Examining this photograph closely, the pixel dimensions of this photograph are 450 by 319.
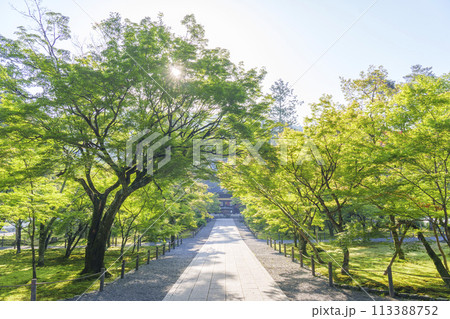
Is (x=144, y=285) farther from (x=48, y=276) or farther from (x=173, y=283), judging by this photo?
(x=48, y=276)

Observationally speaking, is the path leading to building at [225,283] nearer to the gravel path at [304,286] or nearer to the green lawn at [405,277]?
the gravel path at [304,286]

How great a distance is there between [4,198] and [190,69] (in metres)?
10.1

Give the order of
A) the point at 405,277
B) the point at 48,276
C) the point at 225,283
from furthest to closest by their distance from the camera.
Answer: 1. the point at 48,276
2. the point at 405,277
3. the point at 225,283

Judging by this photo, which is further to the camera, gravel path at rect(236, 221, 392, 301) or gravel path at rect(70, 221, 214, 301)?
gravel path at rect(70, 221, 214, 301)

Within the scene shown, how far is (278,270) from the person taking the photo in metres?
11.9

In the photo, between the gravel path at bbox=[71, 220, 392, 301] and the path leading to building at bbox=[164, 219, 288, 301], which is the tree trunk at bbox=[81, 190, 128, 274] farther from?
the path leading to building at bbox=[164, 219, 288, 301]

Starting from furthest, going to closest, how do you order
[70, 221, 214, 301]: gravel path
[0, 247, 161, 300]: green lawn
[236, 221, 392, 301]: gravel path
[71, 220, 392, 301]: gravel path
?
[0, 247, 161, 300]: green lawn
[70, 221, 214, 301]: gravel path
[71, 220, 392, 301]: gravel path
[236, 221, 392, 301]: gravel path

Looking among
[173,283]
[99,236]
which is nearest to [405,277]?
[173,283]

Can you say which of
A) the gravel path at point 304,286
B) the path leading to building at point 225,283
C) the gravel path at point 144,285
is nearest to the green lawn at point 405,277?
the gravel path at point 304,286

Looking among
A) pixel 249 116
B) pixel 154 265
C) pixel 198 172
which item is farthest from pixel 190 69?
pixel 154 265

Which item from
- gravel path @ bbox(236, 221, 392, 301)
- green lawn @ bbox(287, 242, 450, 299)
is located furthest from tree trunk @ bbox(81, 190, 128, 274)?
green lawn @ bbox(287, 242, 450, 299)

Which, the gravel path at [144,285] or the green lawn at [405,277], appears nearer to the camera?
the gravel path at [144,285]

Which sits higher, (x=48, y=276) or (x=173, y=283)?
(x=173, y=283)

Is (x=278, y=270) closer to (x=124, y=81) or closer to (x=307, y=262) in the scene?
(x=307, y=262)
